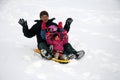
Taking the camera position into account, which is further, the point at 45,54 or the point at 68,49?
the point at 68,49

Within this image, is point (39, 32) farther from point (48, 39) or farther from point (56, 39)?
Result: point (56, 39)

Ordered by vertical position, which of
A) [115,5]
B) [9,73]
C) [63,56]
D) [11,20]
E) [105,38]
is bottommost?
[9,73]

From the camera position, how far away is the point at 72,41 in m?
6.68

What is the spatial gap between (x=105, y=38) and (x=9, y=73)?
10.0ft

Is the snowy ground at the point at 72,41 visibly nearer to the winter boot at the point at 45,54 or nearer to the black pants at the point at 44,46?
the winter boot at the point at 45,54

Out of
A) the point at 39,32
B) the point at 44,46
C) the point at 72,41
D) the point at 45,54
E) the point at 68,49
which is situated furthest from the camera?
the point at 72,41

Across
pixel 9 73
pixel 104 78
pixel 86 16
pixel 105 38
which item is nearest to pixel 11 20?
pixel 86 16

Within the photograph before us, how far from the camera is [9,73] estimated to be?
4.84 metres

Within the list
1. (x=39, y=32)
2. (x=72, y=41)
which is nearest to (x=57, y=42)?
(x=39, y=32)

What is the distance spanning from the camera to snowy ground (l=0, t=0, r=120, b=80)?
494cm

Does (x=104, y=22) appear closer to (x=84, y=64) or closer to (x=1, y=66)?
(x=84, y=64)

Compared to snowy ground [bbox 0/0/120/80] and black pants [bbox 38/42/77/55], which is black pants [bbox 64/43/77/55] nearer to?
black pants [bbox 38/42/77/55]

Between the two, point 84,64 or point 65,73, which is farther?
→ point 84,64

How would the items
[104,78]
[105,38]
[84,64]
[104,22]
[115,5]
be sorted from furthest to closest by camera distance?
1. [115,5]
2. [104,22]
3. [105,38]
4. [84,64]
5. [104,78]
